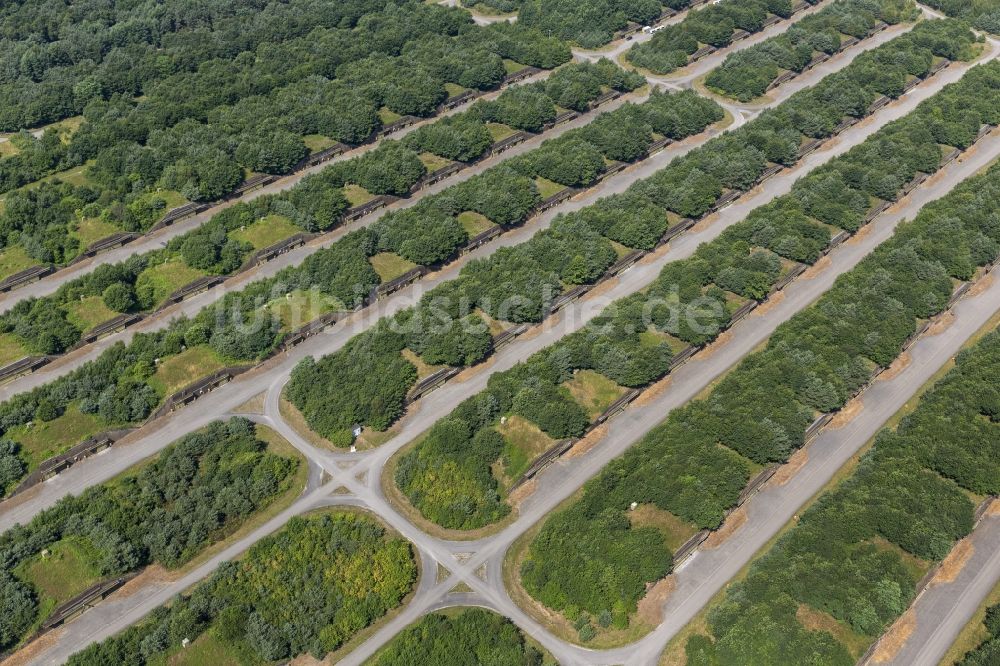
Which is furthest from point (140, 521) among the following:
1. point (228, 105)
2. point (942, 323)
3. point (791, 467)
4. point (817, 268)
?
point (942, 323)

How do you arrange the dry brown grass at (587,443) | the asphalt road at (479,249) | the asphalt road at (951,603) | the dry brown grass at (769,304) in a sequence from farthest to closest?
1. the dry brown grass at (769,304)
2. the asphalt road at (479,249)
3. the dry brown grass at (587,443)
4. the asphalt road at (951,603)

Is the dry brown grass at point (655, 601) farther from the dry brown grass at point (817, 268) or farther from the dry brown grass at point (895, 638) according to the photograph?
the dry brown grass at point (817, 268)

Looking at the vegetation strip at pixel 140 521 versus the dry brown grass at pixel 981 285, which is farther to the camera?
the dry brown grass at pixel 981 285

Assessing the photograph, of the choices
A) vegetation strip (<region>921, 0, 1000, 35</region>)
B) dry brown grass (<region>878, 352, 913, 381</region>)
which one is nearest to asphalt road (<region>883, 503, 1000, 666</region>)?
dry brown grass (<region>878, 352, 913, 381</region>)

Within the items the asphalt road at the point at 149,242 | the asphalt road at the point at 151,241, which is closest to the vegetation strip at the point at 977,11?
the asphalt road at the point at 151,241

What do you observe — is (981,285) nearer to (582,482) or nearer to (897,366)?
(897,366)

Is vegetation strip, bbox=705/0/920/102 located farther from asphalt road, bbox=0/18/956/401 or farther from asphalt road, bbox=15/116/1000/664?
asphalt road, bbox=15/116/1000/664

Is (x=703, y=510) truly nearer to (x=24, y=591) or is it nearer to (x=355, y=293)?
(x=355, y=293)
